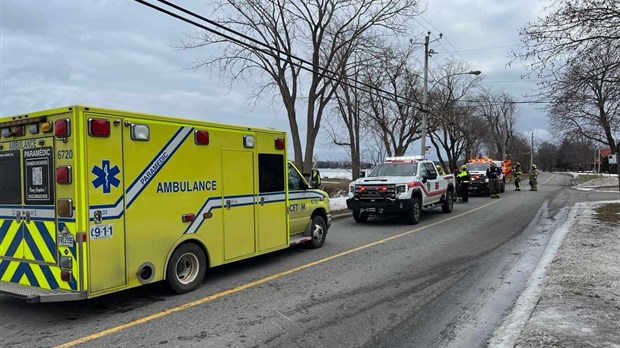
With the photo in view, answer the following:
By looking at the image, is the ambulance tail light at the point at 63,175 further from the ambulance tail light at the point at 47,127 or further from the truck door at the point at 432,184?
the truck door at the point at 432,184

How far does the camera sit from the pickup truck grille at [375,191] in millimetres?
14203

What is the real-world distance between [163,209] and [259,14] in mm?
19359

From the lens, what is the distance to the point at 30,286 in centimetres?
584

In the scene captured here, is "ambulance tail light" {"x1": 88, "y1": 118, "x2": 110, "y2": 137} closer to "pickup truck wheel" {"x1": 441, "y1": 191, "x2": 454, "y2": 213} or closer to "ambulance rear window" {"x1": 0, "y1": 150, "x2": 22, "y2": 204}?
"ambulance rear window" {"x1": 0, "y1": 150, "x2": 22, "y2": 204}

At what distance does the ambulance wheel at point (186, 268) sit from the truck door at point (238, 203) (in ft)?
1.81

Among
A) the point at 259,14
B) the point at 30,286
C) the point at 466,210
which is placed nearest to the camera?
the point at 30,286

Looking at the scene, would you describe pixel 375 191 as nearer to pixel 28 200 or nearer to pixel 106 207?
pixel 106 207

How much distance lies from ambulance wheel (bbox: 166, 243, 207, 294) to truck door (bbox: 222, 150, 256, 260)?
551 mm

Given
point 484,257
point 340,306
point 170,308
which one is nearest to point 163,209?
point 170,308

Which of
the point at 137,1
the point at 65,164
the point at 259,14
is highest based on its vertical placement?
the point at 259,14

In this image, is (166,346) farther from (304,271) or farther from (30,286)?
(304,271)

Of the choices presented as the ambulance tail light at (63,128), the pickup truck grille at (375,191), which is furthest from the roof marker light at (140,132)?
the pickup truck grille at (375,191)

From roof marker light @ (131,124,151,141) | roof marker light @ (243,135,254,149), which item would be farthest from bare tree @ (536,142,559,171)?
roof marker light @ (131,124,151,141)

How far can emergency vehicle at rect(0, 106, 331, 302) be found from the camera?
544 cm
